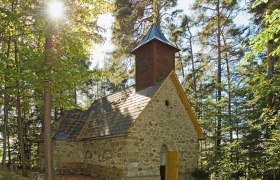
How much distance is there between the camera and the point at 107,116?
54.1ft

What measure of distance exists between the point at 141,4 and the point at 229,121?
1257 cm

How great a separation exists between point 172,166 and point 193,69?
1469cm

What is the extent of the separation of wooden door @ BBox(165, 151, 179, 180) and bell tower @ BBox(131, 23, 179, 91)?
4816 mm

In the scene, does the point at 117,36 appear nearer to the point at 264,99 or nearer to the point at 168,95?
the point at 168,95

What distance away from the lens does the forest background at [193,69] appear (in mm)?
9570

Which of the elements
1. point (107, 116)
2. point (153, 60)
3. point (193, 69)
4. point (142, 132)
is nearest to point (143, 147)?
point (142, 132)

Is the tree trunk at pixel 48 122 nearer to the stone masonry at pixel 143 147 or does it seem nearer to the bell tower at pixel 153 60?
the stone masonry at pixel 143 147

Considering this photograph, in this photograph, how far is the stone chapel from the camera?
13.1m

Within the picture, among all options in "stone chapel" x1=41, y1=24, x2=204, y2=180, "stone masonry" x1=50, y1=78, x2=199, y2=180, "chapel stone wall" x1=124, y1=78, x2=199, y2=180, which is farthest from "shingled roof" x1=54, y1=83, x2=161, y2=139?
"chapel stone wall" x1=124, y1=78, x2=199, y2=180

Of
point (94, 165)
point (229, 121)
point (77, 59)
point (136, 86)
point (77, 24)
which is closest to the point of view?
point (77, 59)

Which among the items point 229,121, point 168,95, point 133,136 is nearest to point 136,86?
point 168,95

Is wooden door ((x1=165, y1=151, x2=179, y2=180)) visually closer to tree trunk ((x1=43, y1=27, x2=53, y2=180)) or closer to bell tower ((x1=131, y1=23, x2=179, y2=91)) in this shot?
bell tower ((x1=131, y1=23, x2=179, y2=91))

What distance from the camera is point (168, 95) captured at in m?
15.0

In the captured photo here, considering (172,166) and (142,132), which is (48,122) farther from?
(172,166)
